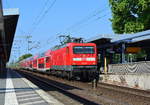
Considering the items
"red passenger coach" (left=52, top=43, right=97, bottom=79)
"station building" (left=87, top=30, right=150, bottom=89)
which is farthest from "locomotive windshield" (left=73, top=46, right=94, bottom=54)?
"station building" (left=87, top=30, right=150, bottom=89)

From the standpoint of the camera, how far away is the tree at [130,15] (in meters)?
51.8

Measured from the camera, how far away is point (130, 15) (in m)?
55.0

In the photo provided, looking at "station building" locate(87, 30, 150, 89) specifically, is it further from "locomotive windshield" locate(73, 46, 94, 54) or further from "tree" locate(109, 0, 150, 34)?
"tree" locate(109, 0, 150, 34)

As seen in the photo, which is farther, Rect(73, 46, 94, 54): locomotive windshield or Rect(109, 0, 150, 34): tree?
Rect(109, 0, 150, 34): tree

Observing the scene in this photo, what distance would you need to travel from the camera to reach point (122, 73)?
30656mm

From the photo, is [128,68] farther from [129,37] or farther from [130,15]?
[130,15]

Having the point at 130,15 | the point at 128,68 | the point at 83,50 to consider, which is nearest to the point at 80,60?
the point at 83,50

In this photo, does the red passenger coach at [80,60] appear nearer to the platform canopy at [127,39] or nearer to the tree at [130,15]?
the platform canopy at [127,39]

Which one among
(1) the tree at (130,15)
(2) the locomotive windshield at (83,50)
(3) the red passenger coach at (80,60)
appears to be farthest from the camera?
(1) the tree at (130,15)

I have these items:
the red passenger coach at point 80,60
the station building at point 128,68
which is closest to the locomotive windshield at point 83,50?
the red passenger coach at point 80,60

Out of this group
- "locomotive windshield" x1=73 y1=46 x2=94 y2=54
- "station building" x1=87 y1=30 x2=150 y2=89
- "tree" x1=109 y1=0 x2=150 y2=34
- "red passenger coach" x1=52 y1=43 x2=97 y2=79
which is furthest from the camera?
"tree" x1=109 y1=0 x2=150 y2=34

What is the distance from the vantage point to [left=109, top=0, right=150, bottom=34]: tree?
5181 centimetres

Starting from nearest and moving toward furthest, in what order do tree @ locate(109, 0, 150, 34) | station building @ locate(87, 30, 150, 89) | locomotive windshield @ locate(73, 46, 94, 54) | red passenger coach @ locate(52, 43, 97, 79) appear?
station building @ locate(87, 30, 150, 89) < red passenger coach @ locate(52, 43, 97, 79) < locomotive windshield @ locate(73, 46, 94, 54) < tree @ locate(109, 0, 150, 34)

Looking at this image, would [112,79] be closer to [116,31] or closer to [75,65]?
[75,65]
